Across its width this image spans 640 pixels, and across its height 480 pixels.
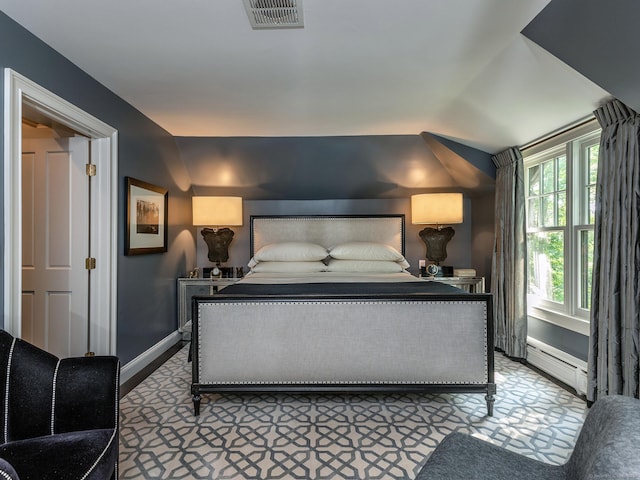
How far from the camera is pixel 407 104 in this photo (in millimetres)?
2975

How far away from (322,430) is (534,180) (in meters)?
3.04

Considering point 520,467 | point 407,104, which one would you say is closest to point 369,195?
point 407,104

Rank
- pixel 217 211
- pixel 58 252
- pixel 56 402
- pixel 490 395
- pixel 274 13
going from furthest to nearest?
pixel 217 211, pixel 58 252, pixel 490 395, pixel 274 13, pixel 56 402

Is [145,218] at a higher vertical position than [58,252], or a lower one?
higher

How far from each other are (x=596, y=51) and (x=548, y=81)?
505mm

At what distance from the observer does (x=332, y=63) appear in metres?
2.28

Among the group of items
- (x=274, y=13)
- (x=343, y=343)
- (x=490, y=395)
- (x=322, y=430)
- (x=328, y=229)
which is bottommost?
(x=322, y=430)

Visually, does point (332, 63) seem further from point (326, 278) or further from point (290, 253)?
point (290, 253)

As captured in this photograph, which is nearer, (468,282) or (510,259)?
(510,259)

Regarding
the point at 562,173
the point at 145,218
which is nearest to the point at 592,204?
the point at 562,173

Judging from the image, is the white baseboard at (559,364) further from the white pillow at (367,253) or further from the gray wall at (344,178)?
the white pillow at (367,253)

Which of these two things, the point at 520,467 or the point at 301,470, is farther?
the point at 301,470

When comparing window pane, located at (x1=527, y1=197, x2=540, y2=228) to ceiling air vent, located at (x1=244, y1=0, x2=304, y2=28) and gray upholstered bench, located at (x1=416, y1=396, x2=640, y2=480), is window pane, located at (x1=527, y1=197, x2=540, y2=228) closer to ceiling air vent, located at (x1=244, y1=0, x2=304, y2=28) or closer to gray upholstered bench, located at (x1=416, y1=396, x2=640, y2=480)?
gray upholstered bench, located at (x1=416, y1=396, x2=640, y2=480)

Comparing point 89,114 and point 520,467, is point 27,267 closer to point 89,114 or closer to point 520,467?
point 89,114
